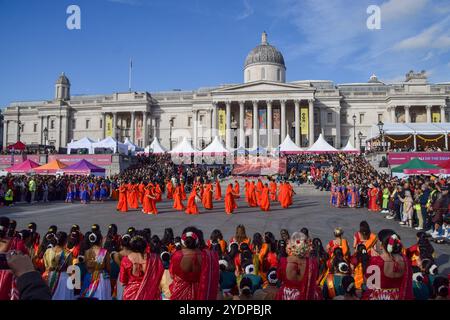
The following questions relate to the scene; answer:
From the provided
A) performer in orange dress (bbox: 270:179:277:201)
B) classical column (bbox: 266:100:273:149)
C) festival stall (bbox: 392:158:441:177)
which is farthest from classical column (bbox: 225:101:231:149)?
festival stall (bbox: 392:158:441:177)

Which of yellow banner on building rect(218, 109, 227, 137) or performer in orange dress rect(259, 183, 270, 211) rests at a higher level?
yellow banner on building rect(218, 109, 227, 137)

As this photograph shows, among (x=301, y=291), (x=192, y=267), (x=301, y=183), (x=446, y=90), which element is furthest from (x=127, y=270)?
(x=446, y=90)

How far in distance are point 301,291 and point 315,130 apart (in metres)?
56.0

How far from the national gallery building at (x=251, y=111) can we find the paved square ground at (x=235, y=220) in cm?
3667

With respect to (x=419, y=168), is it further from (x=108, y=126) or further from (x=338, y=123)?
(x=108, y=126)

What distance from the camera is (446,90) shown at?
181 ft

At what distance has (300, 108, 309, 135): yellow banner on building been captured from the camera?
52.9 metres

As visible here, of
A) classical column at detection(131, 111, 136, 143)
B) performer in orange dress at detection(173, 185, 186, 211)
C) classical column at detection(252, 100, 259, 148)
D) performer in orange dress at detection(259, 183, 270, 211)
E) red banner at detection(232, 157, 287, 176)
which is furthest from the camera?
classical column at detection(131, 111, 136, 143)

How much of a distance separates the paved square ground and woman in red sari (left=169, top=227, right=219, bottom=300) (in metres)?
7.01

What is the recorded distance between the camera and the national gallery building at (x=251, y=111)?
5309 cm

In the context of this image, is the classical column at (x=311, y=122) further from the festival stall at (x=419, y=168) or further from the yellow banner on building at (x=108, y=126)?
the yellow banner on building at (x=108, y=126)

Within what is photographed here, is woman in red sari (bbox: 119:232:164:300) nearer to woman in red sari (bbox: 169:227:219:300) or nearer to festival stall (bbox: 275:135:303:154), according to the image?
woman in red sari (bbox: 169:227:219:300)

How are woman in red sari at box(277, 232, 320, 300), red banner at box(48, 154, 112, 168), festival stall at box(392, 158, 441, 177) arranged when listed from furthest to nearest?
1. red banner at box(48, 154, 112, 168)
2. festival stall at box(392, 158, 441, 177)
3. woman in red sari at box(277, 232, 320, 300)

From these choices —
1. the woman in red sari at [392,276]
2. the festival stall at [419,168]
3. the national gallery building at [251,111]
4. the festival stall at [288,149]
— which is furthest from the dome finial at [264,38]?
the woman in red sari at [392,276]
